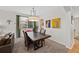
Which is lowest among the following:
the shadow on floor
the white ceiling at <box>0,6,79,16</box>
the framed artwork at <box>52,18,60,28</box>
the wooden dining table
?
the shadow on floor

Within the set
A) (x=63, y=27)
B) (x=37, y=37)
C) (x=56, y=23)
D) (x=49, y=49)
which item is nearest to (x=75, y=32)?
(x=63, y=27)

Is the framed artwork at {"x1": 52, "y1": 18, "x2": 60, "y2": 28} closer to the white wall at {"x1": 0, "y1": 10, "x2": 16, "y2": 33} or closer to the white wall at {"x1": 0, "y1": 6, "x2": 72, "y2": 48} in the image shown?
the white wall at {"x1": 0, "y1": 6, "x2": 72, "y2": 48}

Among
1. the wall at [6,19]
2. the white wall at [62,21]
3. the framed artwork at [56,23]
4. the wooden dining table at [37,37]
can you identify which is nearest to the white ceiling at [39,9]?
the white wall at [62,21]

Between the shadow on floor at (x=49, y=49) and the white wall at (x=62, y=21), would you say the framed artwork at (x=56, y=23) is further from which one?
the shadow on floor at (x=49, y=49)

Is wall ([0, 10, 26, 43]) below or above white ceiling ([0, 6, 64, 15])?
below

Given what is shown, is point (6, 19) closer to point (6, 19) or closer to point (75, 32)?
point (6, 19)

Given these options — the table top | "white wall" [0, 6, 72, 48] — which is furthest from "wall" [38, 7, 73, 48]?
the table top

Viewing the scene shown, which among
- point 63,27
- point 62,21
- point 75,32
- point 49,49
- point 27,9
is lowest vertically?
point 49,49

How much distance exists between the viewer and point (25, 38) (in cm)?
218

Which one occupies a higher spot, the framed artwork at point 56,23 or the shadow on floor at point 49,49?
the framed artwork at point 56,23

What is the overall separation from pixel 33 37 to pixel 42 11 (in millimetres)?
653
